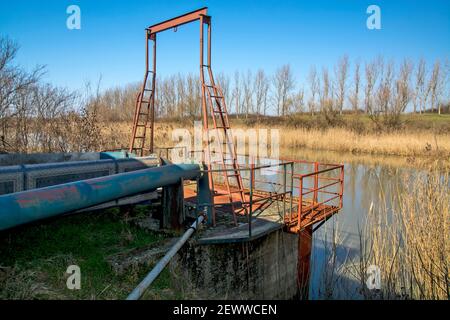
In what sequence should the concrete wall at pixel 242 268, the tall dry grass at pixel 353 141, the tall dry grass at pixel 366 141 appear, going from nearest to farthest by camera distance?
the concrete wall at pixel 242 268
the tall dry grass at pixel 353 141
the tall dry grass at pixel 366 141

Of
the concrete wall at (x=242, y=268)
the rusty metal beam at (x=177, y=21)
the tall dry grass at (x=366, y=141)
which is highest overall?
the rusty metal beam at (x=177, y=21)

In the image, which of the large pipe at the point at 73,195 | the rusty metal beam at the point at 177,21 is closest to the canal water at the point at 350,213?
the large pipe at the point at 73,195

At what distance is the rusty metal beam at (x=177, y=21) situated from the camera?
20.1 feet

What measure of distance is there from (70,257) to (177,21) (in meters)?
5.18

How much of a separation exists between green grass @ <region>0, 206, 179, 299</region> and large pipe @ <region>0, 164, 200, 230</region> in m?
0.77

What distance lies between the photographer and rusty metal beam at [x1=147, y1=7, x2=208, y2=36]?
611 centimetres

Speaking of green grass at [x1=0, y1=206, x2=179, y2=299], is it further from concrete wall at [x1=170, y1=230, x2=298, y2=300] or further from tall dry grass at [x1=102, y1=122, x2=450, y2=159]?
tall dry grass at [x1=102, y1=122, x2=450, y2=159]

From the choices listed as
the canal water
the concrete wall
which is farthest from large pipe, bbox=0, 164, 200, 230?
the canal water

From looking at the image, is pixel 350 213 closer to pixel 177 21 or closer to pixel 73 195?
pixel 177 21

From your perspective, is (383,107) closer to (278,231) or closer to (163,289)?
(278,231)

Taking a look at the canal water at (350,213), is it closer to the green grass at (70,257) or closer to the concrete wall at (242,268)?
the concrete wall at (242,268)

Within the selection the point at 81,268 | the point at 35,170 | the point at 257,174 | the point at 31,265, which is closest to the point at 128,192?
the point at 81,268

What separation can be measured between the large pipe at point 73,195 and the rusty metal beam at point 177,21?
3306mm

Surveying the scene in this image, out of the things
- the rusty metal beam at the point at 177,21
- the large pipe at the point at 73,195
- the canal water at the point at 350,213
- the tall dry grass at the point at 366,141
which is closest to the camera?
the large pipe at the point at 73,195
